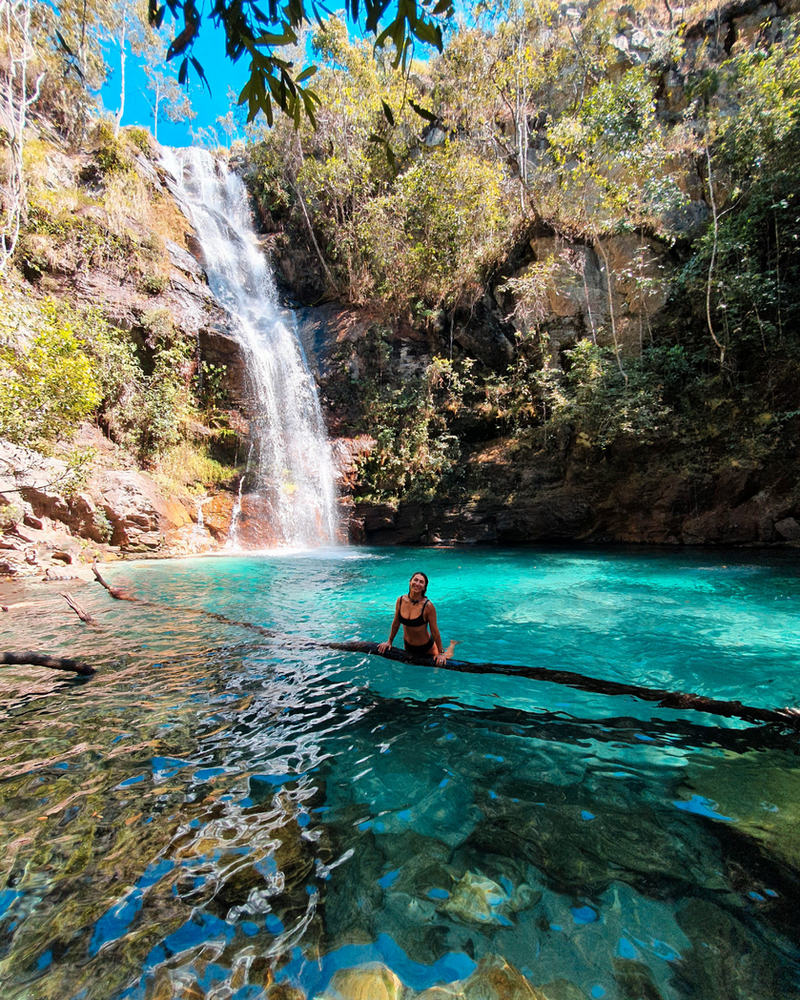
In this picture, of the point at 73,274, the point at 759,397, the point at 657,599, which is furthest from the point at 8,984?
the point at 73,274

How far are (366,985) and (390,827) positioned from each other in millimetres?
719

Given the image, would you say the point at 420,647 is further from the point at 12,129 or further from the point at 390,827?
the point at 12,129

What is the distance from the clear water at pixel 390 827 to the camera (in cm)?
162

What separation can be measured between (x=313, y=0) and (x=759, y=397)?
14.5m

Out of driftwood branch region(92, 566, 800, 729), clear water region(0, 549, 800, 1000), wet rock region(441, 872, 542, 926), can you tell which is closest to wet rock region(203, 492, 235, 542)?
clear water region(0, 549, 800, 1000)

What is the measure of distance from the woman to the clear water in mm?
237

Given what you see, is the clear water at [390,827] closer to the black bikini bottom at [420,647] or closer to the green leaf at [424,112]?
the black bikini bottom at [420,647]

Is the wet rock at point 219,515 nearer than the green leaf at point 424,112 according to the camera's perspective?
No

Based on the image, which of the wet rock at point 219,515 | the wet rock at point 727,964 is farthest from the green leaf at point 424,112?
the wet rock at point 219,515

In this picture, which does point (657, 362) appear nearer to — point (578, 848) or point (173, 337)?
point (578, 848)

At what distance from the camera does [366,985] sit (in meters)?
1.58

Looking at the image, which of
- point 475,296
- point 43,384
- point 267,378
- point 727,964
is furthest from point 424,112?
point 267,378

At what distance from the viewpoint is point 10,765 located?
2.79 metres

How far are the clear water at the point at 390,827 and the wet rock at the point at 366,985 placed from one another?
14mm
